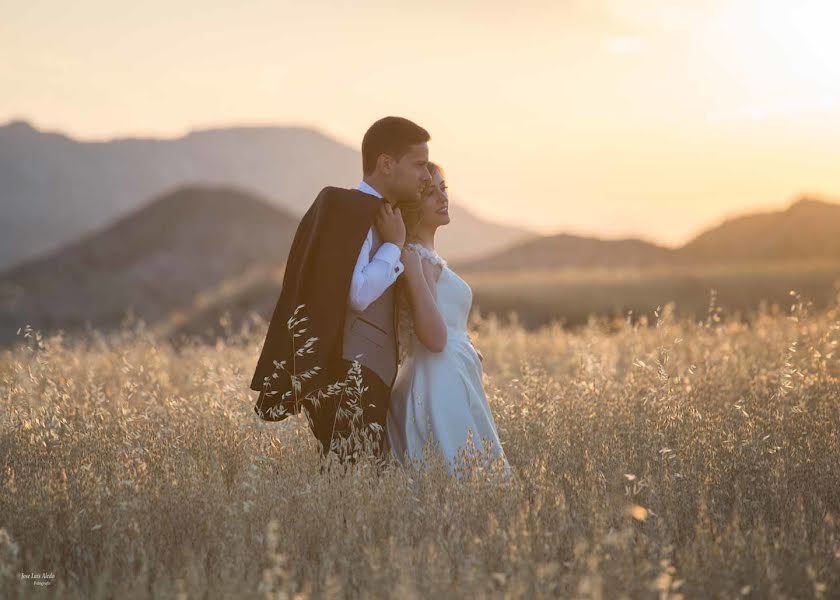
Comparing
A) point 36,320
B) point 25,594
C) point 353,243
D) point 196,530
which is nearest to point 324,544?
point 196,530

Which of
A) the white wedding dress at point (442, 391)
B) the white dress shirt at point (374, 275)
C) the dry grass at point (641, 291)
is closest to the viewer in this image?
the white dress shirt at point (374, 275)

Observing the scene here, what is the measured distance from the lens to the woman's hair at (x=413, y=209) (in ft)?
15.0

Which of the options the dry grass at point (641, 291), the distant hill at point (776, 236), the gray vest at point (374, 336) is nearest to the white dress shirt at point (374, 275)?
the gray vest at point (374, 336)

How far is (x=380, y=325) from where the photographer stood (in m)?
4.41

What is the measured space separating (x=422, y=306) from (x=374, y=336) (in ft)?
0.91

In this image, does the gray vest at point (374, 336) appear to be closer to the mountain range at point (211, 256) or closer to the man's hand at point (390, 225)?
the man's hand at point (390, 225)

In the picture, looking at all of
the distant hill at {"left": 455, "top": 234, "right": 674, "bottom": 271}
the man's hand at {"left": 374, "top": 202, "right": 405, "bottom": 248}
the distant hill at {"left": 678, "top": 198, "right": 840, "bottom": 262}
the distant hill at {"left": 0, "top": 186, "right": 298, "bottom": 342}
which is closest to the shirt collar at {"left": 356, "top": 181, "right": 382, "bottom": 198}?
the man's hand at {"left": 374, "top": 202, "right": 405, "bottom": 248}

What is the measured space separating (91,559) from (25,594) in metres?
0.40

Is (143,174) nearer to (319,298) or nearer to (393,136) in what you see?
(393,136)

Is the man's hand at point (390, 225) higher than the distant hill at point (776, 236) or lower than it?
lower

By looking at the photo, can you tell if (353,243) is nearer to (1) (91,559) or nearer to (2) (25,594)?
(1) (91,559)

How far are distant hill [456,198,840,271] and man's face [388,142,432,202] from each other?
4212cm

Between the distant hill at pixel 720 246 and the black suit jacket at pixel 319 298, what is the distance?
139ft

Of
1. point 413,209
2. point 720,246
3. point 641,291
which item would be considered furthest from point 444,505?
point 720,246
